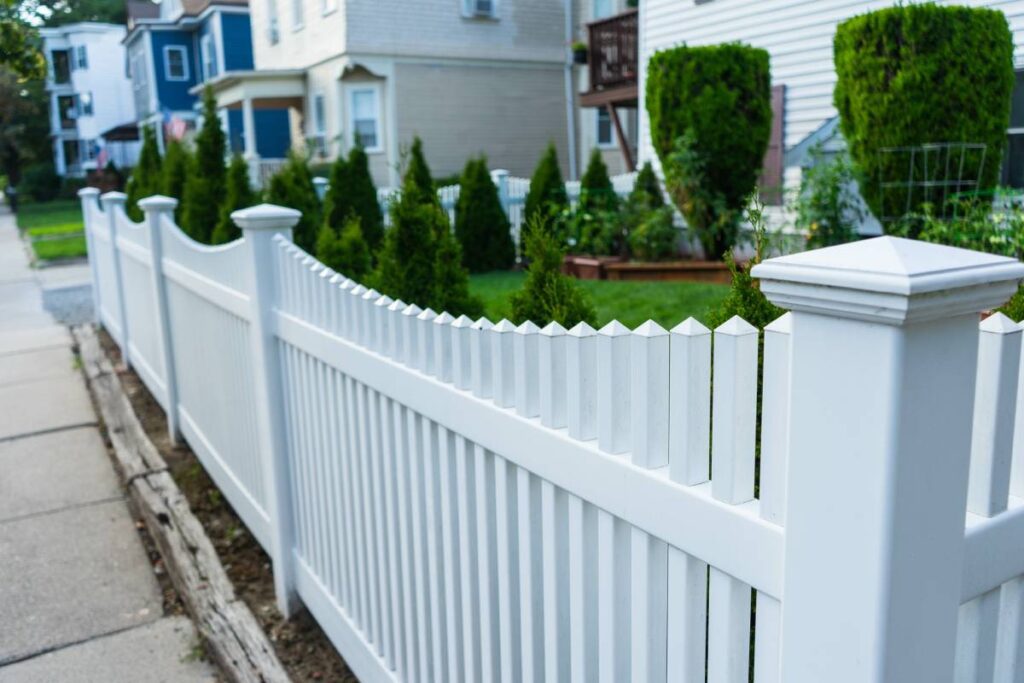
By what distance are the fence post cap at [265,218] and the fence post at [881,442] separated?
9.16ft

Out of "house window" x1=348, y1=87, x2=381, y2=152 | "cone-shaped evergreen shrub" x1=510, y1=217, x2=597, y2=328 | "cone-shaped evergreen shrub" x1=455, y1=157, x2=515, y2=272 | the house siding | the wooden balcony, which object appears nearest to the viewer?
"cone-shaped evergreen shrub" x1=510, y1=217, x2=597, y2=328

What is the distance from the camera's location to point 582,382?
177cm

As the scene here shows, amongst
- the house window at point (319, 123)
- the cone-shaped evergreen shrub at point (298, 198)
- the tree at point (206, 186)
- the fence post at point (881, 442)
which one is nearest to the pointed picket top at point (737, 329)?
the fence post at point (881, 442)

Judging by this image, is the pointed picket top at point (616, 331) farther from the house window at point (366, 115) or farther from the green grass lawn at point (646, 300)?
the house window at point (366, 115)

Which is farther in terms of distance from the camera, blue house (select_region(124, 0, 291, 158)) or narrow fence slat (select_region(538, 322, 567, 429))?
blue house (select_region(124, 0, 291, 158))

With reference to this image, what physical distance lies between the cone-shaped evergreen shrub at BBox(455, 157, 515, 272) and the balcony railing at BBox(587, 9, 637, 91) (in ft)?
14.5

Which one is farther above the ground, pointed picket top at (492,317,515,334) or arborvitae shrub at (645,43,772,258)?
arborvitae shrub at (645,43,772,258)

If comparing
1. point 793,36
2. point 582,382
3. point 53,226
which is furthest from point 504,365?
point 53,226

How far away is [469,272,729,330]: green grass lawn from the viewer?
7316 millimetres

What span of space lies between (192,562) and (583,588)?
2.97 meters

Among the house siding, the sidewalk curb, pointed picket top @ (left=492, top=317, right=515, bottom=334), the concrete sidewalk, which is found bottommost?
the concrete sidewalk

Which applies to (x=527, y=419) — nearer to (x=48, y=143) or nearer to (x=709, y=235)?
(x=709, y=235)

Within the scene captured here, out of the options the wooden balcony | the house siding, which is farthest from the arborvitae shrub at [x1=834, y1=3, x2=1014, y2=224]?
the wooden balcony

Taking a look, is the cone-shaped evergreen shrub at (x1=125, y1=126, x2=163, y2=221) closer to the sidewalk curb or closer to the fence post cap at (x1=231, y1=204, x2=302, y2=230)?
the sidewalk curb
